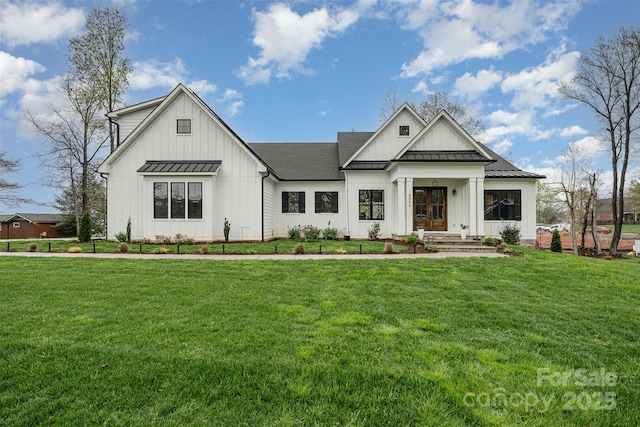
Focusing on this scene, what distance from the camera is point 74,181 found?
77.6ft

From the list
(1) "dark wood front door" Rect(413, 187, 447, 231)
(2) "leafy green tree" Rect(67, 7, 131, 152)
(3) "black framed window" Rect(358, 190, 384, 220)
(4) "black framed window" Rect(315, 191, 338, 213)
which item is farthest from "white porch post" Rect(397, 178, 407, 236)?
(2) "leafy green tree" Rect(67, 7, 131, 152)

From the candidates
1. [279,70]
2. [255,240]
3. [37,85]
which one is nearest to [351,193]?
[255,240]

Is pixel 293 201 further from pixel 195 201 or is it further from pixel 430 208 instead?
pixel 430 208

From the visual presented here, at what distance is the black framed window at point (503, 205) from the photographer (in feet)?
51.0

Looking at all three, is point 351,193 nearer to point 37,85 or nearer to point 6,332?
point 6,332

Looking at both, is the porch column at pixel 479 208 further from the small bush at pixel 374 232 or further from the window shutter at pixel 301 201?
the window shutter at pixel 301 201

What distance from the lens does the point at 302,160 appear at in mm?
18328

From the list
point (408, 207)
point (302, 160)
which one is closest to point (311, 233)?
point (408, 207)

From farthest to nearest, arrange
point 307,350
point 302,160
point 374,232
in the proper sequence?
point 302,160 → point 374,232 → point 307,350

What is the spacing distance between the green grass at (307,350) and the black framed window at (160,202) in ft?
23.3

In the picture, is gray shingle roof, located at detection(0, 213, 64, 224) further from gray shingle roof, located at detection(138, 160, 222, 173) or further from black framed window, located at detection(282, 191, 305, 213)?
black framed window, located at detection(282, 191, 305, 213)

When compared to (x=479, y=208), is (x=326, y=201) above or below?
above

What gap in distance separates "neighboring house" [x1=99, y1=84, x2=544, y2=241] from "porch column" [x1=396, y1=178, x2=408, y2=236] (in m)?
0.04

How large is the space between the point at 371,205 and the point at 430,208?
296cm
